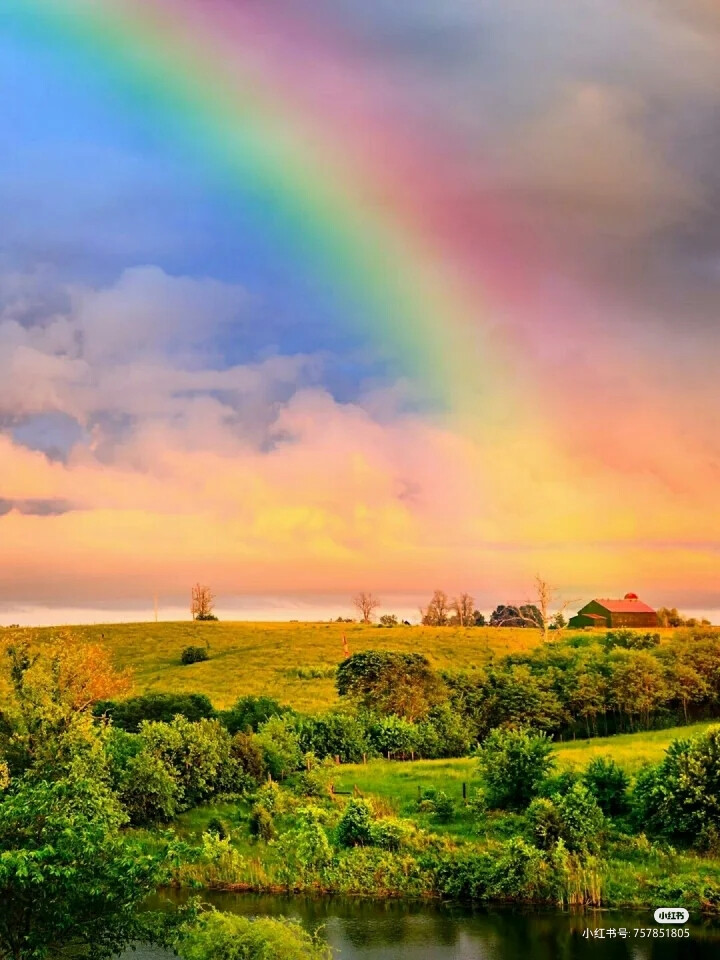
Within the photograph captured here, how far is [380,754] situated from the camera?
63.3 meters

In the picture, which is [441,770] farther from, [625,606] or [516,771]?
Answer: [625,606]

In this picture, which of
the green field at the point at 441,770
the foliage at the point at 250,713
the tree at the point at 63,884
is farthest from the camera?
the foliage at the point at 250,713

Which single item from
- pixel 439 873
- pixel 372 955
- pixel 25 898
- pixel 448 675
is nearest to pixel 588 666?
pixel 448 675

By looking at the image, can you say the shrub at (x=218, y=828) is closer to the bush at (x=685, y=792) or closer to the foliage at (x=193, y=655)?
the bush at (x=685, y=792)

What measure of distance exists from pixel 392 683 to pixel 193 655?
42.7m

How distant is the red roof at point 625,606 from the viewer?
15738 cm

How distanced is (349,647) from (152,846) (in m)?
70.2

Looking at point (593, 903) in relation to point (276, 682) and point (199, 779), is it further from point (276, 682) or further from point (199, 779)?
point (276, 682)

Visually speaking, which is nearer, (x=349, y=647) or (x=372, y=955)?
(x=372, y=955)

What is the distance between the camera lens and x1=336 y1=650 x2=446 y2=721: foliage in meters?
70.9

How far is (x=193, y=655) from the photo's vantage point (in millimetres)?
109875

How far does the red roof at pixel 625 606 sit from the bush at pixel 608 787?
117423mm

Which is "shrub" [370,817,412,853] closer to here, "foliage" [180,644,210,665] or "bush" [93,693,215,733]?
"bush" [93,693,215,733]

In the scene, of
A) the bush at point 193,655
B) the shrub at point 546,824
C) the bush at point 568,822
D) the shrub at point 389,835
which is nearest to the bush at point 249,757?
the shrub at point 389,835
